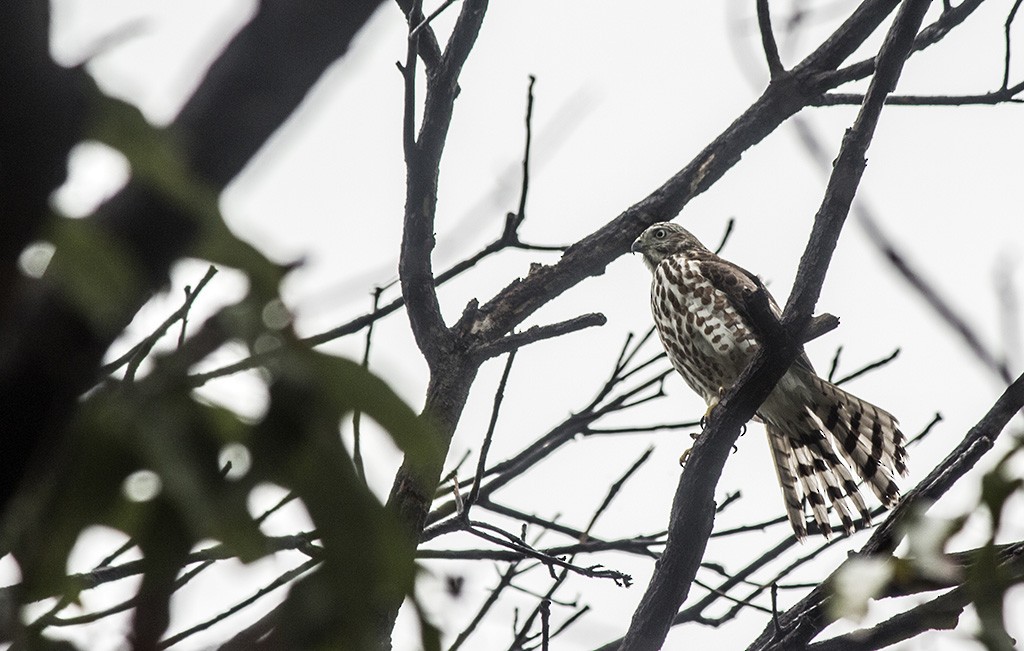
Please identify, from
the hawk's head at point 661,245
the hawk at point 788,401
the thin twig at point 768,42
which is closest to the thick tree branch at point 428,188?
the thin twig at point 768,42

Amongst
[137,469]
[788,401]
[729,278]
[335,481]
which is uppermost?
[729,278]

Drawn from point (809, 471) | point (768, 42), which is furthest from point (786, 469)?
point (768, 42)

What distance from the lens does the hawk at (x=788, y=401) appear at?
541 centimetres

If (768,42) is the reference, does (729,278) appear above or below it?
above

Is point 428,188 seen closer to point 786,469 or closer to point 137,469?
point 137,469

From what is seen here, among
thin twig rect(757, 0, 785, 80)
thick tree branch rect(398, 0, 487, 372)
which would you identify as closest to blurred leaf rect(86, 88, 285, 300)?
thick tree branch rect(398, 0, 487, 372)

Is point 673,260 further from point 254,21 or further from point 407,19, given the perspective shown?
point 254,21

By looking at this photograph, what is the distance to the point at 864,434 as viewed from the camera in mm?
5535

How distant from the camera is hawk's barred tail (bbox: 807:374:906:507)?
5.36 meters

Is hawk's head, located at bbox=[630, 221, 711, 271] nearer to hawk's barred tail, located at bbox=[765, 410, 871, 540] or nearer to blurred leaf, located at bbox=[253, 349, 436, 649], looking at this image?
hawk's barred tail, located at bbox=[765, 410, 871, 540]

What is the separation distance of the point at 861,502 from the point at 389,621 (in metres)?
3.21

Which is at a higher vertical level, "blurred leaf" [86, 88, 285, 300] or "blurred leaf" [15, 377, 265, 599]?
"blurred leaf" [86, 88, 285, 300]

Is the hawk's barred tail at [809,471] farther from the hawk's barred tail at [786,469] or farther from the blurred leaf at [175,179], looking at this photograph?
the blurred leaf at [175,179]

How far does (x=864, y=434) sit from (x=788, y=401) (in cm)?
40
